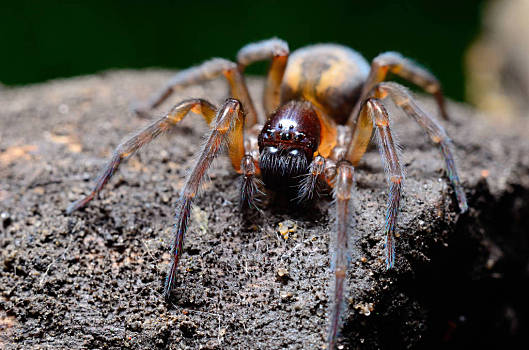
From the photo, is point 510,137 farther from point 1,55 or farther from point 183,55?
point 1,55

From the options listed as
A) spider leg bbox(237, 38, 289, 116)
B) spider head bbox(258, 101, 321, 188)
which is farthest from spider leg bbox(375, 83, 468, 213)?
spider leg bbox(237, 38, 289, 116)

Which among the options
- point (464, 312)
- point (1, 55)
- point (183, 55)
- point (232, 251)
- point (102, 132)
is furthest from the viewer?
point (183, 55)

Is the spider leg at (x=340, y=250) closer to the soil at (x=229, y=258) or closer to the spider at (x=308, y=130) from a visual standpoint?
the spider at (x=308, y=130)

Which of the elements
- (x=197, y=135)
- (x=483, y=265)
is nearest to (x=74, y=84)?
(x=197, y=135)

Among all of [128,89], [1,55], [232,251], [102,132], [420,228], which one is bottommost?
[232,251]

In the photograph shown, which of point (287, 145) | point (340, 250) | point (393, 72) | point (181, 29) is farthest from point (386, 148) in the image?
point (181, 29)

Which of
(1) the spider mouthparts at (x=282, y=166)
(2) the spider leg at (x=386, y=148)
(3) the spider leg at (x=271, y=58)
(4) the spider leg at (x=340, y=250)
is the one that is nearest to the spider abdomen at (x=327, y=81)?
(3) the spider leg at (x=271, y=58)

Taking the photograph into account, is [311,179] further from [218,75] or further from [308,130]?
[218,75]

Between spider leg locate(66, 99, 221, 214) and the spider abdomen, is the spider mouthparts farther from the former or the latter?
the spider abdomen
